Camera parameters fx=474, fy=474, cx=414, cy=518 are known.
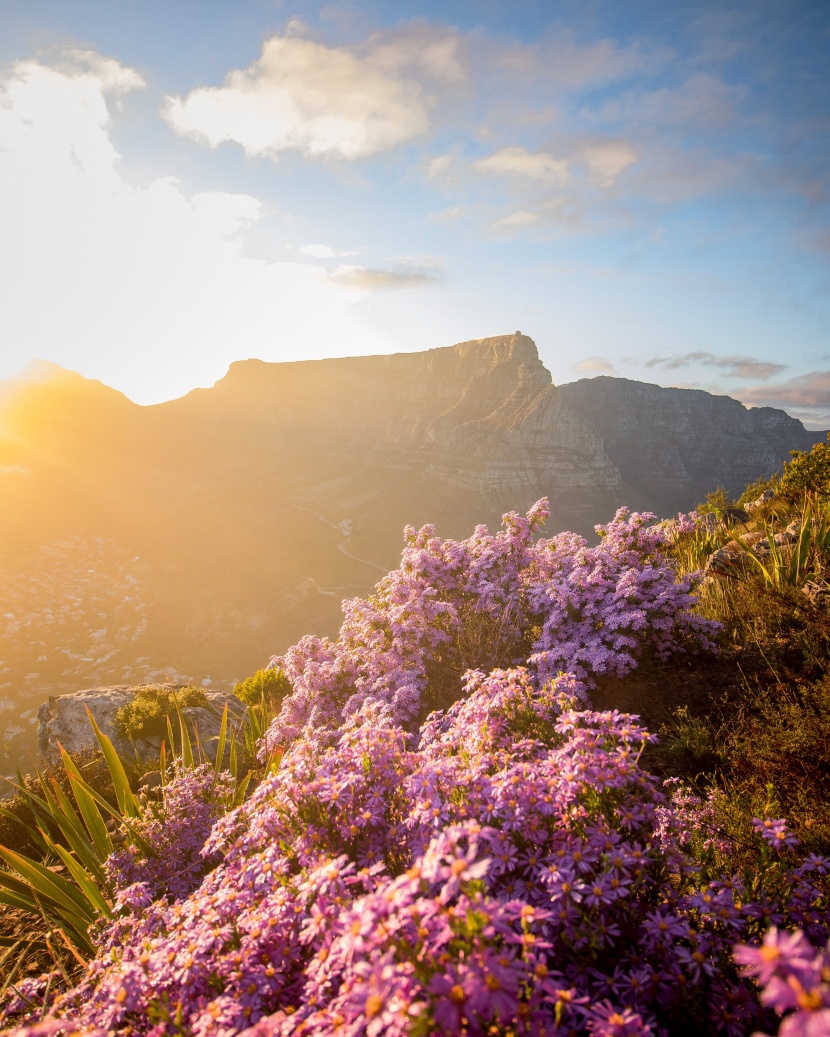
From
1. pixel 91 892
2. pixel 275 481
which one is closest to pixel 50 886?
pixel 91 892

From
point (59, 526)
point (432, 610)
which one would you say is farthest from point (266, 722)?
point (59, 526)

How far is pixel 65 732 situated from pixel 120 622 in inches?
2679

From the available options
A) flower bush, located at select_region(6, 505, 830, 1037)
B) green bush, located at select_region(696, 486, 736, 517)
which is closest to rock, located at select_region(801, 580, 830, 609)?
flower bush, located at select_region(6, 505, 830, 1037)

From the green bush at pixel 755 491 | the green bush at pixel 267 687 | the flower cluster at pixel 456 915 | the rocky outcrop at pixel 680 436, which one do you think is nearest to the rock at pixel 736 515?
the green bush at pixel 755 491

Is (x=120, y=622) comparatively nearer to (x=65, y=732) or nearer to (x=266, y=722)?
(x=65, y=732)

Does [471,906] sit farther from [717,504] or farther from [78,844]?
[717,504]

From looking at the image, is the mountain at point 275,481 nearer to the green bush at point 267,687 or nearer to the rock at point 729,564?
the green bush at point 267,687

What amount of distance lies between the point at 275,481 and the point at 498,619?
12959 cm

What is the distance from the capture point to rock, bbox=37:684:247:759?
412 inches

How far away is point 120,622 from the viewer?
69.6 m

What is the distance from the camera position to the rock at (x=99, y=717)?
10461 mm

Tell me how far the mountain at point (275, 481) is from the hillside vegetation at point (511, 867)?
177 ft

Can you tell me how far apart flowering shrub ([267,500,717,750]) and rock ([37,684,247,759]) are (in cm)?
447

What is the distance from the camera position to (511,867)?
210 centimetres
